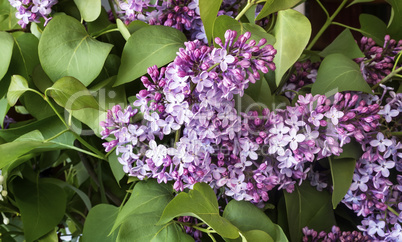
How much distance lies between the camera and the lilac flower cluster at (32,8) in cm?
39

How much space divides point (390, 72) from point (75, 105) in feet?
0.88

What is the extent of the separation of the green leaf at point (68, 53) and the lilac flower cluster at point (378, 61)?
0.73 ft

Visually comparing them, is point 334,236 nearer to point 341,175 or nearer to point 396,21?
point 341,175

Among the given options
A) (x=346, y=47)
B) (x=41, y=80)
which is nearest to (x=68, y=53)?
(x=41, y=80)

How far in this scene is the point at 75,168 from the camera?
0.57 metres

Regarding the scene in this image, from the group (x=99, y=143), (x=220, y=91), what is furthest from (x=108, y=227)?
(x=220, y=91)

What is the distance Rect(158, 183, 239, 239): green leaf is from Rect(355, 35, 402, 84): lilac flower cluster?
0.61 feet

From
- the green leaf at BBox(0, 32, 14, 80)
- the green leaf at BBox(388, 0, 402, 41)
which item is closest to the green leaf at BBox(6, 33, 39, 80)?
the green leaf at BBox(0, 32, 14, 80)

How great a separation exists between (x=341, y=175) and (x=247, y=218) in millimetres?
85

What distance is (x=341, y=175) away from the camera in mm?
389

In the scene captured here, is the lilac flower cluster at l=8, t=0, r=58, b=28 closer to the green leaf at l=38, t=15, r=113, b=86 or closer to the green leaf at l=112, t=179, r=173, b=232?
the green leaf at l=38, t=15, r=113, b=86

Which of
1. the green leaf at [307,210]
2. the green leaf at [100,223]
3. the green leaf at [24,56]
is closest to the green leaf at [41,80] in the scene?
the green leaf at [24,56]

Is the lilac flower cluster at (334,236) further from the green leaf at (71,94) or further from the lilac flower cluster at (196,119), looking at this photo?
the green leaf at (71,94)

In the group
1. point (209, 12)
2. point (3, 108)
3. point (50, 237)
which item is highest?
point (209, 12)
